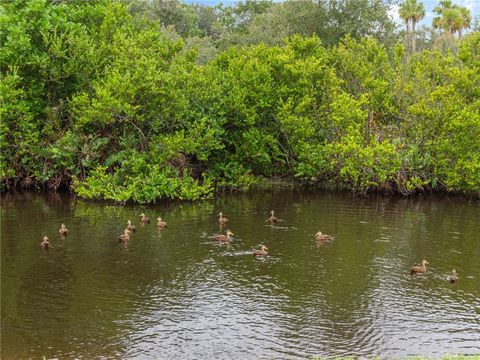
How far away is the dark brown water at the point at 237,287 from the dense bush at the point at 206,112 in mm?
5030

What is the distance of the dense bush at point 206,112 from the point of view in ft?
113

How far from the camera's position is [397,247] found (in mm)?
25047

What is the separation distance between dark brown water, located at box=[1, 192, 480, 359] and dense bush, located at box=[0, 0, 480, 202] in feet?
16.5

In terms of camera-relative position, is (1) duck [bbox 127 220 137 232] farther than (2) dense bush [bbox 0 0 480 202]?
No

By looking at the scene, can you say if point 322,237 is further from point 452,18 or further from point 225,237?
point 452,18

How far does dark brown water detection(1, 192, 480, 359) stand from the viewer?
52.5 feet

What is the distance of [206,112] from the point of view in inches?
1474

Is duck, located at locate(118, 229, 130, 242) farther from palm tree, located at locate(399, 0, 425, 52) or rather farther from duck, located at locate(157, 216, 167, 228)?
palm tree, located at locate(399, 0, 425, 52)

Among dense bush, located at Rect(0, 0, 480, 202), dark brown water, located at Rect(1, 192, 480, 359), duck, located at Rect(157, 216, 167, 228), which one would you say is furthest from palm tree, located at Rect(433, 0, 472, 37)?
duck, located at Rect(157, 216, 167, 228)

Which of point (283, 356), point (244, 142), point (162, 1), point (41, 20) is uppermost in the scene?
point (162, 1)

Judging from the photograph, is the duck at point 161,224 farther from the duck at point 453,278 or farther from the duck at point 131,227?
the duck at point 453,278

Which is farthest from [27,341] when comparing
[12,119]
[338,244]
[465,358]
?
[12,119]

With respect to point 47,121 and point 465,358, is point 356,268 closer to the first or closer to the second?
point 465,358

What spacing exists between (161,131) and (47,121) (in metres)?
7.23
